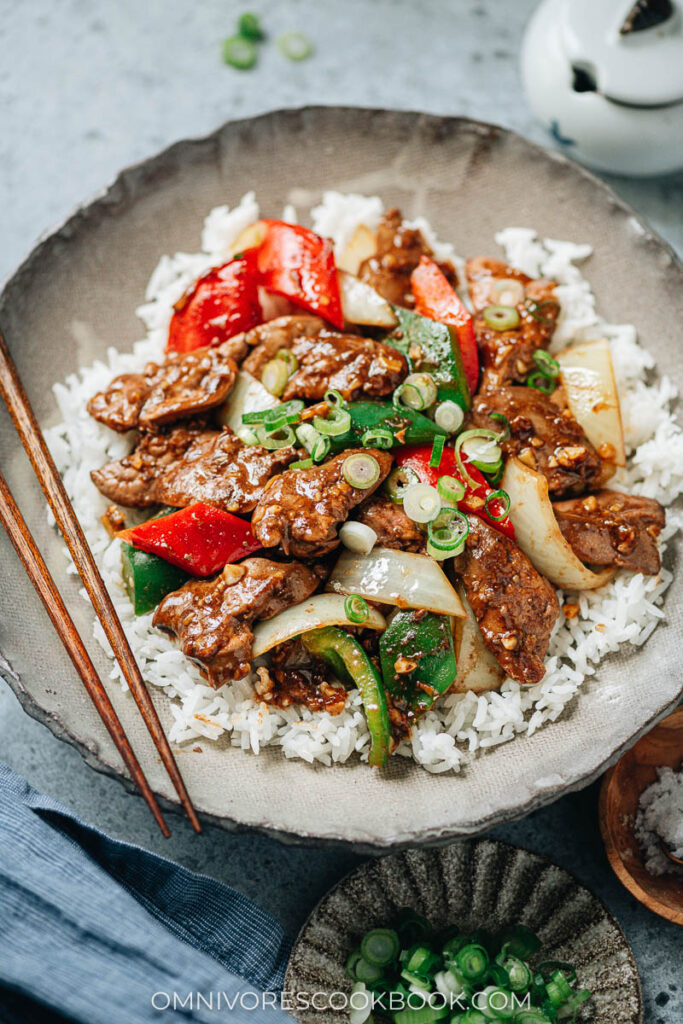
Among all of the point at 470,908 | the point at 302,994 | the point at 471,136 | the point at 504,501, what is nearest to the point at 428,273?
the point at 471,136

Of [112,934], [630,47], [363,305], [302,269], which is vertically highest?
[630,47]

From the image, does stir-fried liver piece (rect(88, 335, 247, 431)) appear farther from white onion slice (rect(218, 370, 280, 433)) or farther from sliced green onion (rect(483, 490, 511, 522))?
sliced green onion (rect(483, 490, 511, 522))

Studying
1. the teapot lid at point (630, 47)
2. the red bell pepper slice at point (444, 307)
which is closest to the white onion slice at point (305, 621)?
the red bell pepper slice at point (444, 307)

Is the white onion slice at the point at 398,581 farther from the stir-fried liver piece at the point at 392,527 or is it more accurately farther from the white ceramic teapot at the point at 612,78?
the white ceramic teapot at the point at 612,78

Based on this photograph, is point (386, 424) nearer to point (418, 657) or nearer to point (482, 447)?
point (482, 447)

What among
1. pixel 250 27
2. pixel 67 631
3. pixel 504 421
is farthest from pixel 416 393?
pixel 250 27

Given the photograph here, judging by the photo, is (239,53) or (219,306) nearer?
(219,306)

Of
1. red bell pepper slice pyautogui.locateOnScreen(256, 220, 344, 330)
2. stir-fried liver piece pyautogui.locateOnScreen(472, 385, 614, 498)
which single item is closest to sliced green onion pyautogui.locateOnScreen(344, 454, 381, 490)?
stir-fried liver piece pyautogui.locateOnScreen(472, 385, 614, 498)
